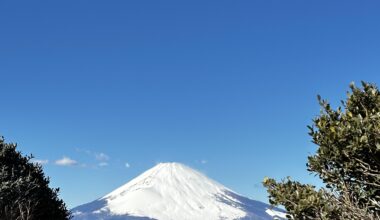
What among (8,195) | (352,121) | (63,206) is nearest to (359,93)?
(352,121)

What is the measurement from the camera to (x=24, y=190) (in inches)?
1067

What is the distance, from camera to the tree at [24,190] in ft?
83.5

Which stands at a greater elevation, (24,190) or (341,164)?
(24,190)

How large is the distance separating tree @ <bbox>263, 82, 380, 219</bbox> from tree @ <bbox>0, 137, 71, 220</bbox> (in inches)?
602

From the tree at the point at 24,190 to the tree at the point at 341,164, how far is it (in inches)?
602

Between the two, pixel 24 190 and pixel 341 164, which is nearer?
pixel 341 164

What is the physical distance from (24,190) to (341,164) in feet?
64.7

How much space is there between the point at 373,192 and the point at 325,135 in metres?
1.95

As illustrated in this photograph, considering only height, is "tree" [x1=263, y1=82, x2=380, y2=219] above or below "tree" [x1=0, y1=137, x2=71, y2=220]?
below

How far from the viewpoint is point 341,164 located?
1312 cm

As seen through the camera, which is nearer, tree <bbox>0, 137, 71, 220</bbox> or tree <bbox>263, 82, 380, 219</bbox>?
tree <bbox>263, 82, 380, 219</bbox>

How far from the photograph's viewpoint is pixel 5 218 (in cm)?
2264

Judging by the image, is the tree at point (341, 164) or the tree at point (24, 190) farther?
the tree at point (24, 190)

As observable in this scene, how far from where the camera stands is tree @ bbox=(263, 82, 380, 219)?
11.8m
